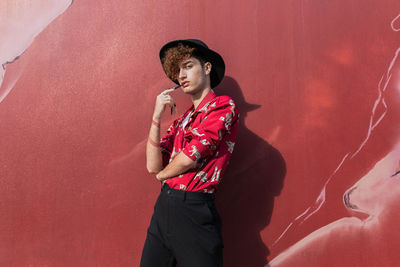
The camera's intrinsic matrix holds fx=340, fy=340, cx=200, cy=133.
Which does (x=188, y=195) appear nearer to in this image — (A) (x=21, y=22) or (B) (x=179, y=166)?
(B) (x=179, y=166)

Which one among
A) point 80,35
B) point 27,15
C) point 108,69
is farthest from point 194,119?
point 27,15

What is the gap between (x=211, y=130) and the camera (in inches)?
58.7

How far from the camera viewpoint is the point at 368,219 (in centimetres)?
201

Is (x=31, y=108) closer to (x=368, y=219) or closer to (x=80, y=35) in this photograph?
(x=80, y=35)

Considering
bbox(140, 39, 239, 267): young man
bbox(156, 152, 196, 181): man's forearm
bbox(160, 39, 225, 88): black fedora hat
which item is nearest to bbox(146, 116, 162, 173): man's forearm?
bbox(140, 39, 239, 267): young man

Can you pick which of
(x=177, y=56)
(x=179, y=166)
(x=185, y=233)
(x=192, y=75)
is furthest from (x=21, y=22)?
(x=185, y=233)

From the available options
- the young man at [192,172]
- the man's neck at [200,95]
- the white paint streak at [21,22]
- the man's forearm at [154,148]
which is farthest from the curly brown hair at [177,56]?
the white paint streak at [21,22]

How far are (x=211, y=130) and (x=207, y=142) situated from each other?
6 cm

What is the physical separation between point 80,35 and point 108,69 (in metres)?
0.30

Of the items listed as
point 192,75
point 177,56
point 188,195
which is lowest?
point 188,195

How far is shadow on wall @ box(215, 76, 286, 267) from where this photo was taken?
2027 mm

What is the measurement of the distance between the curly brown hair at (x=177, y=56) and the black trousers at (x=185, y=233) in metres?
0.62

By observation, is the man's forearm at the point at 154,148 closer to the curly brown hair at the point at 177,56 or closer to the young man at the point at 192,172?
the young man at the point at 192,172

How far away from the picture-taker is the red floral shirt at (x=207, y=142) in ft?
4.88
